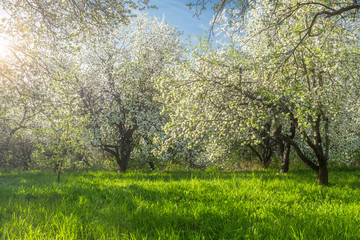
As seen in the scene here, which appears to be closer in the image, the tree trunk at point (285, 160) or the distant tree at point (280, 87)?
the distant tree at point (280, 87)

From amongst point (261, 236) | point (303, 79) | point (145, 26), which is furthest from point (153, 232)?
point (145, 26)

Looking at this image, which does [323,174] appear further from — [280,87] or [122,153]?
[122,153]

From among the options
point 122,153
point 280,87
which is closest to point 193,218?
point 280,87

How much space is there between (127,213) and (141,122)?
1197cm

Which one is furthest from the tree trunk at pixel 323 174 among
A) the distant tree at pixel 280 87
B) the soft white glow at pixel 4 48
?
the soft white glow at pixel 4 48

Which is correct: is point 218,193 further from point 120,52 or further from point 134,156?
point 134,156

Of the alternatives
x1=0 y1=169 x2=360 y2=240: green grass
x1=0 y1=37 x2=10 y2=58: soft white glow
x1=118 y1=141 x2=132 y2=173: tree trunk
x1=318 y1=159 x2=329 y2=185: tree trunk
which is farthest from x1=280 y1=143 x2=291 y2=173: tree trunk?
x1=0 y1=37 x2=10 y2=58: soft white glow

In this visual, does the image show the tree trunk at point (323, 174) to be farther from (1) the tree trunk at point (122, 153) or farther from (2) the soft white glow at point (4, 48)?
(1) the tree trunk at point (122, 153)

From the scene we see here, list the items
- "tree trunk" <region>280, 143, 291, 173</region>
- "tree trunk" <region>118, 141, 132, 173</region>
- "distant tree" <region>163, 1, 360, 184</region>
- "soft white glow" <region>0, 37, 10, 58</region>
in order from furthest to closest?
"tree trunk" <region>118, 141, 132, 173</region>, "tree trunk" <region>280, 143, 291, 173</region>, "soft white glow" <region>0, 37, 10, 58</region>, "distant tree" <region>163, 1, 360, 184</region>

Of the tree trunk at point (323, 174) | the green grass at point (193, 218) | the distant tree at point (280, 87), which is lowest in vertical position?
the green grass at point (193, 218)

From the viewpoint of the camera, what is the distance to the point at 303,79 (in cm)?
1015

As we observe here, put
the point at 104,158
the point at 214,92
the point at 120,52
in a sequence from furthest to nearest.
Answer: the point at 104,158 < the point at 120,52 < the point at 214,92

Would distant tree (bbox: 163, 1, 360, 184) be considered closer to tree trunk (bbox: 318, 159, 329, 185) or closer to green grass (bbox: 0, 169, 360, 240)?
tree trunk (bbox: 318, 159, 329, 185)

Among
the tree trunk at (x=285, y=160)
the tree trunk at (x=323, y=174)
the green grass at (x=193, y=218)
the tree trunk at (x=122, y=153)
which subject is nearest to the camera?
the green grass at (x=193, y=218)
